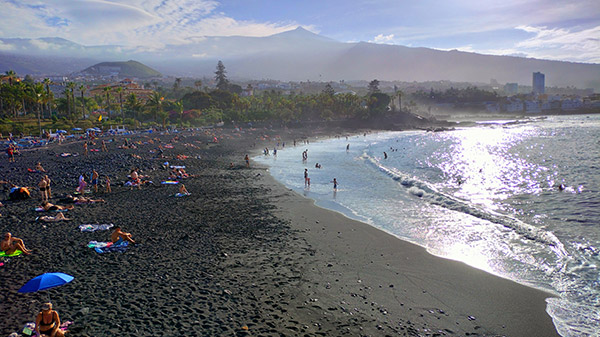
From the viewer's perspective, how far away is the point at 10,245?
9227 millimetres

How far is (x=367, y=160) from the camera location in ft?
120

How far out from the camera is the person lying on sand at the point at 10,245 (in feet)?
30.1

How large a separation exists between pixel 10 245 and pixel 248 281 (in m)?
6.26

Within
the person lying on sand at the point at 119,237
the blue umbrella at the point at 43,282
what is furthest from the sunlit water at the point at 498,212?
the blue umbrella at the point at 43,282

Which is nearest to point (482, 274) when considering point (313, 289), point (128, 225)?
point (313, 289)

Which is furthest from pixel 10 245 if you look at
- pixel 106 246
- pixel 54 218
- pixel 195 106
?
pixel 195 106

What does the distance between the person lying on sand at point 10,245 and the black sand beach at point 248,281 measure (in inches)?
13.7

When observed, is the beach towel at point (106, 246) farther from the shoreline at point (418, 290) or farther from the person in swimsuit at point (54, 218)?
the shoreline at point (418, 290)

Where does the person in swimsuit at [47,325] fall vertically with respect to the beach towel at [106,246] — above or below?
above

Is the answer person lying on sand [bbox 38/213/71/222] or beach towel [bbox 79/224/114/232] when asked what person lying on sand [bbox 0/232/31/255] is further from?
person lying on sand [bbox 38/213/71/222]

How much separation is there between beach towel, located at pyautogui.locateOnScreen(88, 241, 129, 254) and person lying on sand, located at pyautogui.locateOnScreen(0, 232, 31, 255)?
1506 mm

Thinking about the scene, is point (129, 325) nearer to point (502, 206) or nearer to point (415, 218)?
point (415, 218)

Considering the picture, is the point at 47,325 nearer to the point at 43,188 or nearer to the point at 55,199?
the point at 43,188

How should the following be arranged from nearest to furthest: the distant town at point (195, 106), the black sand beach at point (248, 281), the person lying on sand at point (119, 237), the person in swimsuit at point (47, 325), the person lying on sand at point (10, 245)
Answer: the person in swimsuit at point (47, 325), the black sand beach at point (248, 281), the person lying on sand at point (10, 245), the person lying on sand at point (119, 237), the distant town at point (195, 106)
